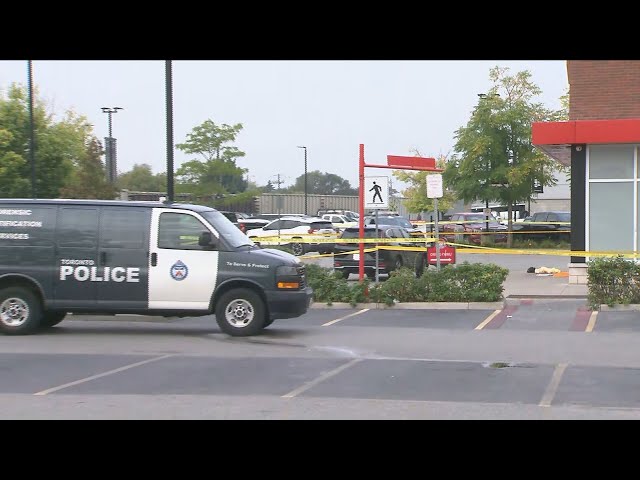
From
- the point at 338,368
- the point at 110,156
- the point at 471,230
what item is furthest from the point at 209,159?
the point at 338,368

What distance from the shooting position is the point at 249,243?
1352 centimetres

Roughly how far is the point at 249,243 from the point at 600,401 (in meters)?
6.83

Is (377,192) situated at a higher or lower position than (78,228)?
higher

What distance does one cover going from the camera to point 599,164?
20.2 meters

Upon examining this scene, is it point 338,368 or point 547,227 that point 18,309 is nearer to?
point 338,368

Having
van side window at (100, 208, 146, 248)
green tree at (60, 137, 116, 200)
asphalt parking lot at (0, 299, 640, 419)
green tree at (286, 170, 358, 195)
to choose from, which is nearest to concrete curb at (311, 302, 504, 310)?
asphalt parking lot at (0, 299, 640, 419)

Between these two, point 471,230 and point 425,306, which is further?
point 471,230

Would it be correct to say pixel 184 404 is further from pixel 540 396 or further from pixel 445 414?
pixel 540 396

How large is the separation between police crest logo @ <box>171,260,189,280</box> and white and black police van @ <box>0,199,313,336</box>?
2 cm

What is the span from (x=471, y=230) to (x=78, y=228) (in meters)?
32.4

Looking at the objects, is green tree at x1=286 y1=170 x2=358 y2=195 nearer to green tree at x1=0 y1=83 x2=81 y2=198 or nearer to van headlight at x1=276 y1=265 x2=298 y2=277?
green tree at x1=0 y1=83 x2=81 y2=198

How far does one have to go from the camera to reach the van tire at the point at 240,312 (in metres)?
12.8

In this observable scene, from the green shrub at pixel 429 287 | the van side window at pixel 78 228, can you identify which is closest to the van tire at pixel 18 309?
the van side window at pixel 78 228

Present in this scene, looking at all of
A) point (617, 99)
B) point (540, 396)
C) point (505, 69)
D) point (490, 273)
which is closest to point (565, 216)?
point (505, 69)
